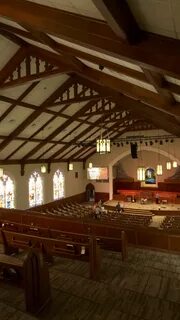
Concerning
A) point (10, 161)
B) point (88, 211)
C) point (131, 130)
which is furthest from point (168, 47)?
point (131, 130)

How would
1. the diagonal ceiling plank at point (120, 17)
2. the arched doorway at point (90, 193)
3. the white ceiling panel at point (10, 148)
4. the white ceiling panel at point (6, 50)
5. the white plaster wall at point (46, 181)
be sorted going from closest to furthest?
the diagonal ceiling plank at point (120, 17), the white ceiling panel at point (6, 50), the white ceiling panel at point (10, 148), the white plaster wall at point (46, 181), the arched doorway at point (90, 193)

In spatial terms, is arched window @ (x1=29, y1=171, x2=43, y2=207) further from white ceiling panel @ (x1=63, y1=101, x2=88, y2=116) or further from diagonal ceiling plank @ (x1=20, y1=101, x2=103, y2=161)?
white ceiling panel @ (x1=63, y1=101, x2=88, y2=116)

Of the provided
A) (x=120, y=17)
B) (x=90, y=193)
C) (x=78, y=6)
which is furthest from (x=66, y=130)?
(x=120, y=17)

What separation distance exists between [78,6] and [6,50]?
717 cm

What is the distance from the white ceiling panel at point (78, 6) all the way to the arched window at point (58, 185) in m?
18.5

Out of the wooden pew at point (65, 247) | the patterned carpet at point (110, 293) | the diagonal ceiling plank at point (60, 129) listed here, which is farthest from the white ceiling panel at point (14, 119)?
the patterned carpet at point (110, 293)

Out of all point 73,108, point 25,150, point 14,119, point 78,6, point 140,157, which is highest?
point 73,108

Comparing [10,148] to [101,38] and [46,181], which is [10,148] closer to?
[46,181]

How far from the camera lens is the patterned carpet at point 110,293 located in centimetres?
452

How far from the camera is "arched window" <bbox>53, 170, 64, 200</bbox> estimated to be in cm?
2125

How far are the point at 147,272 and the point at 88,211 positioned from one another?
42.3ft

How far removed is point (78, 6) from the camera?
269cm

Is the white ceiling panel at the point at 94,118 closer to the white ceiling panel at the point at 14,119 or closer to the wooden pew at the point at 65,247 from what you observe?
the white ceiling panel at the point at 14,119

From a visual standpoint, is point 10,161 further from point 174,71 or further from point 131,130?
point 174,71
